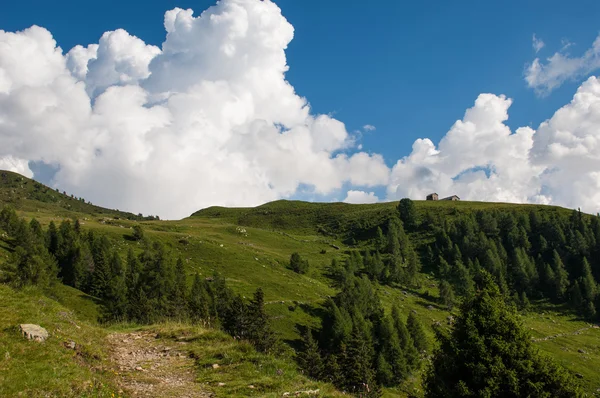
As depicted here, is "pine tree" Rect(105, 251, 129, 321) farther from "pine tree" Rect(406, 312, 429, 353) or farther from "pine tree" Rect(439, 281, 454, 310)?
"pine tree" Rect(439, 281, 454, 310)

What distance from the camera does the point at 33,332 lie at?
1325 centimetres

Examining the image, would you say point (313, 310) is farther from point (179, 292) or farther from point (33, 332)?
point (33, 332)

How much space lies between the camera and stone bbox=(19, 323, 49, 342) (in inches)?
512

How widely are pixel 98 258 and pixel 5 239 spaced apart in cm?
2833

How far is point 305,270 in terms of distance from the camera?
148000mm

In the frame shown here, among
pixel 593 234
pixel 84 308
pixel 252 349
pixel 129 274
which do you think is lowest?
pixel 84 308

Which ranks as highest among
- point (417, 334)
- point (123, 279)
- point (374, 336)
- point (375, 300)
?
point (123, 279)

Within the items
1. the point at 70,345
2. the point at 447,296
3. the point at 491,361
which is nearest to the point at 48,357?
the point at 70,345

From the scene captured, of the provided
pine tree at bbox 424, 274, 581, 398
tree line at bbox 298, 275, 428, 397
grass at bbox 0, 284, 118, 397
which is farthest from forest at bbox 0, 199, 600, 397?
grass at bbox 0, 284, 118, 397

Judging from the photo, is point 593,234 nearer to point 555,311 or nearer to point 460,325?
point 555,311

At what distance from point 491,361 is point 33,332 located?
25.7 metres

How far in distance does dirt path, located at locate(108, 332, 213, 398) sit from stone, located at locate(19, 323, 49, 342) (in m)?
2.89

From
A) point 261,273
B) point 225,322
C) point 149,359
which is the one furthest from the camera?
point 261,273

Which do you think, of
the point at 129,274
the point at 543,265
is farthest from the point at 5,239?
the point at 543,265
